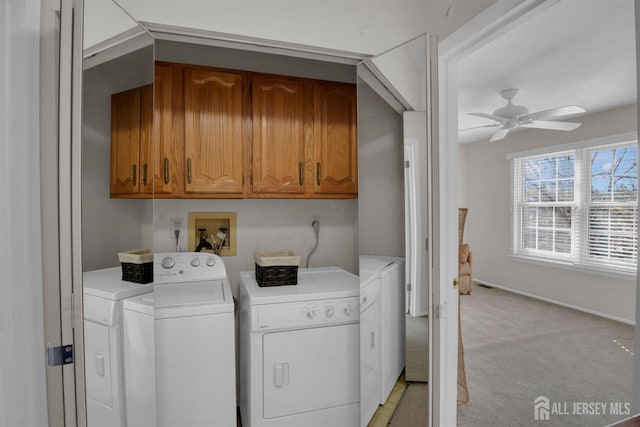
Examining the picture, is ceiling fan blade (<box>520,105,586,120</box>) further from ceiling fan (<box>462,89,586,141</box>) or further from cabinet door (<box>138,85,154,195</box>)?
cabinet door (<box>138,85,154,195</box>)

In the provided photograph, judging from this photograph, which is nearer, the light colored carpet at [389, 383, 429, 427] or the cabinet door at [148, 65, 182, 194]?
the light colored carpet at [389, 383, 429, 427]

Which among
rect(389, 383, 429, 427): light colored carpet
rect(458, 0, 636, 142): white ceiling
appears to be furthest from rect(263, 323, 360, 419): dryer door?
rect(458, 0, 636, 142): white ceiling

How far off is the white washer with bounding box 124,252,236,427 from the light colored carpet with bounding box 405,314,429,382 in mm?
863

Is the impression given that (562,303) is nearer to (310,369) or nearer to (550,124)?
(550,124)

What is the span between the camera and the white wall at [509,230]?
3.99 metres

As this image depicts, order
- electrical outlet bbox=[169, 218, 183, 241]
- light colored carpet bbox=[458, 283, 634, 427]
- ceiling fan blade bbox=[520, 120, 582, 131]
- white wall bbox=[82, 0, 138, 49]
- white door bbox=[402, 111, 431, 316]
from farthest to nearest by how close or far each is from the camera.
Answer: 1. ceiling fan blade bbox=[520, 120, 582, 131]
2. light colored carpet bbox=[458, 283, 634, 427]
3. electrical outlet bbox=[169, 218, 183, 241]
4. white door bbox=[402, 111, 431, 316]
5. white wall bbox=[82, 0, 138, 49]

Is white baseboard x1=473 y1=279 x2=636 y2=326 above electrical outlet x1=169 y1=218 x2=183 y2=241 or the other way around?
the other way around

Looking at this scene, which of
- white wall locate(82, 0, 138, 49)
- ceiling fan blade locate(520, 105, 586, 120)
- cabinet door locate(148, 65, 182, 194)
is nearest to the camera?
white wall locate(82, 0, 138, 49)

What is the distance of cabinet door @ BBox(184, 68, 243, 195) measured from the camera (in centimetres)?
198

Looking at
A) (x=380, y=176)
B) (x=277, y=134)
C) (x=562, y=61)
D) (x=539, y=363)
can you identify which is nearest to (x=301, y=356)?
(x=380, y=176)

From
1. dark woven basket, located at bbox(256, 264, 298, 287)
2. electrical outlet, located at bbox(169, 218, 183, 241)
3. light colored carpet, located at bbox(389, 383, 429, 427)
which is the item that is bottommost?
light colored carpet, located at bbox(389, 383, 429, 427)

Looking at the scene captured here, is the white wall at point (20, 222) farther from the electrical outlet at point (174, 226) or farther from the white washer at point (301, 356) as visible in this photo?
the electrical outlet at point (174, 226)

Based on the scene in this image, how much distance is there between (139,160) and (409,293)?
1300mm

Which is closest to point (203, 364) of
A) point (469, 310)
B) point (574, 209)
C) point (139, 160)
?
point (139, 160)
